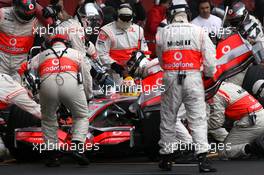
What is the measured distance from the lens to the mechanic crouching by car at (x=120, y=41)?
19.4m

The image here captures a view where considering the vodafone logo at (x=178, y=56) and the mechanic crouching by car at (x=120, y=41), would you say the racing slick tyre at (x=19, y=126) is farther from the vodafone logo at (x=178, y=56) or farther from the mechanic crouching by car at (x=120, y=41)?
the mechanic crouching by car at (x=120, y=41)

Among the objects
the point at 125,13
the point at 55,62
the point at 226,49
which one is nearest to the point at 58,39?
the point at 55,62

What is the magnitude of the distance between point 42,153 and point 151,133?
5.41ft

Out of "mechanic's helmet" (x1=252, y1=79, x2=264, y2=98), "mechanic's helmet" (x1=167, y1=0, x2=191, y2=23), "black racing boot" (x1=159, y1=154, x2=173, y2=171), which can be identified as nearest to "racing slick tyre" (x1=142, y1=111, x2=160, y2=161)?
"black racing boot" (x1=159, y1=154, x2=173, y2=171)

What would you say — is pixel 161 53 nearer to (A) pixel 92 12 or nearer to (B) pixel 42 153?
(B) pixel 42 153

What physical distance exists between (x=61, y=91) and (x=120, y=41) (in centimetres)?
436

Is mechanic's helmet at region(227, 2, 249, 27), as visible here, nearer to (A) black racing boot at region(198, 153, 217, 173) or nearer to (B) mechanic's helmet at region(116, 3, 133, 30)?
(B) mechanic's helmet at region(116, 3, 133, 30)

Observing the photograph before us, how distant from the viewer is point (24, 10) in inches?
721

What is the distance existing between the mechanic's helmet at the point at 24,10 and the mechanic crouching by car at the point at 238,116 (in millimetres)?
3740

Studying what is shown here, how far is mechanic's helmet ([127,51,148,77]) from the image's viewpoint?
18148 millimetres

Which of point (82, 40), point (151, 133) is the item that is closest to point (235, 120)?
point (151, 133)

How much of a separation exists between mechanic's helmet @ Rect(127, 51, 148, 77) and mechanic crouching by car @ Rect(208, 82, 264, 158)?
207 cm

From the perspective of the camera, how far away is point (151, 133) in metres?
15.6

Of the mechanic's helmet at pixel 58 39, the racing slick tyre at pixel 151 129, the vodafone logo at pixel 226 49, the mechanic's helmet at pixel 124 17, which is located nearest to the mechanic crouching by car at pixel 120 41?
the mechanic's helmet at pixel 124 17
